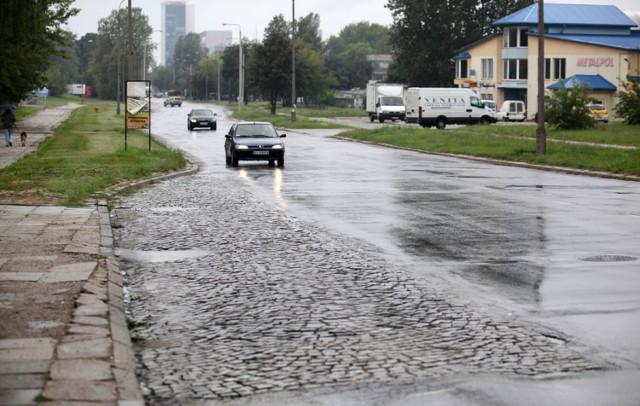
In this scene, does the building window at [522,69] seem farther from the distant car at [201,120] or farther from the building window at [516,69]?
the distant car at [201,120]

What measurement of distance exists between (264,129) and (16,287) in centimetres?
2561

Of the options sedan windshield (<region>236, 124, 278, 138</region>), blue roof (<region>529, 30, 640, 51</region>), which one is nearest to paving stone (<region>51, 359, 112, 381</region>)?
sedan windshield (<region>236, 124, 278, 138</region>)

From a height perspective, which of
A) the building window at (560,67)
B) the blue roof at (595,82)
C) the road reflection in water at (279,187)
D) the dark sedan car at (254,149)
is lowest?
the road reflection in water at (279,187)

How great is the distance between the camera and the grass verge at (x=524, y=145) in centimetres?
3153

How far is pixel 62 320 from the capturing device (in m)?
8.55

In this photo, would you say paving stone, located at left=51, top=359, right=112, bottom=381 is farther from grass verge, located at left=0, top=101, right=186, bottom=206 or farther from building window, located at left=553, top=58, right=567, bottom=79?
building window, located at left=553, top=58, right=567, bottom=79

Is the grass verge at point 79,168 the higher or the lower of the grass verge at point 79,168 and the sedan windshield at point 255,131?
the lower

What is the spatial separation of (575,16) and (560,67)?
26.9 ft

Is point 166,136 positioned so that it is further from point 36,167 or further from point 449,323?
point 449,323

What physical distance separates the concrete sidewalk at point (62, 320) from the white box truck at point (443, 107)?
5337 cm

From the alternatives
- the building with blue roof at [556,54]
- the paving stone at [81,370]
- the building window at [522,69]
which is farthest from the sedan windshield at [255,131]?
the building window at [522,69]

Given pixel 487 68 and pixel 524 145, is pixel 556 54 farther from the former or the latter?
pixel 524 145

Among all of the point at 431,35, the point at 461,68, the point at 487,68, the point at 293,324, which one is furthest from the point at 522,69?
the point at 293,324

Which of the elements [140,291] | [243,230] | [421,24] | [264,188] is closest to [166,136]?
[264,188]
